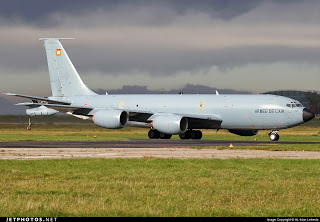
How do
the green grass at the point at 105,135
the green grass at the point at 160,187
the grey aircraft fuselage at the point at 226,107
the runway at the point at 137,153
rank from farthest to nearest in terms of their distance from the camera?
the green grass at the point at 105,135
the grey aircraft fuselage at the point at 226,107
the runway at the point at 137,153
the green grass at the point at 160,187

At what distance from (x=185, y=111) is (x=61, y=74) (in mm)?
16786

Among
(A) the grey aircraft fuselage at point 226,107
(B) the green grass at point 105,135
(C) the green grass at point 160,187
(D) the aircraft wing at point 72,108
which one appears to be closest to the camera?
(C) the green grass at point 160,187

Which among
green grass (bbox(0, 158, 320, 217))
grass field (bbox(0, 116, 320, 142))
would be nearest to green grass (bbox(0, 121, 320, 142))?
grass field (bbox(0, 116, 320, 142))

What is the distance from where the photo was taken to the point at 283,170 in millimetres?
22266

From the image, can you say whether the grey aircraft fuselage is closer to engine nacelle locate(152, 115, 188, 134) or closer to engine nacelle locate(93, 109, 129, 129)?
engine nacelle locate(93, 109, 129, 129)

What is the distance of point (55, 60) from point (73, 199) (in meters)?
53.0

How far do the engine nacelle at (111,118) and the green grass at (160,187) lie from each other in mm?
27163

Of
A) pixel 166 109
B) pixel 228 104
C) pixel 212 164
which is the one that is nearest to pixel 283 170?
pixel 212 164

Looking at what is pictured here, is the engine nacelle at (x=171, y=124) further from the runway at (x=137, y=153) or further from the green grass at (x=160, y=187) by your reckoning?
the green grass at (x=160, y=187)

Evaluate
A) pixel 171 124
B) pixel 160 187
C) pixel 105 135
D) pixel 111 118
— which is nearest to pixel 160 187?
pixel 160 187

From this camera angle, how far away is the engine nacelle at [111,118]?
5334cm

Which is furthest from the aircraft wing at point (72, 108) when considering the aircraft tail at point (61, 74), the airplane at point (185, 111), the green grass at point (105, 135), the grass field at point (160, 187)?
the grass field at point (160, 187)

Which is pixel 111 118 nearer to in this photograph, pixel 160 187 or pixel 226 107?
pixel 226 107

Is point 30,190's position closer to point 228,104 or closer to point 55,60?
point 228,104
